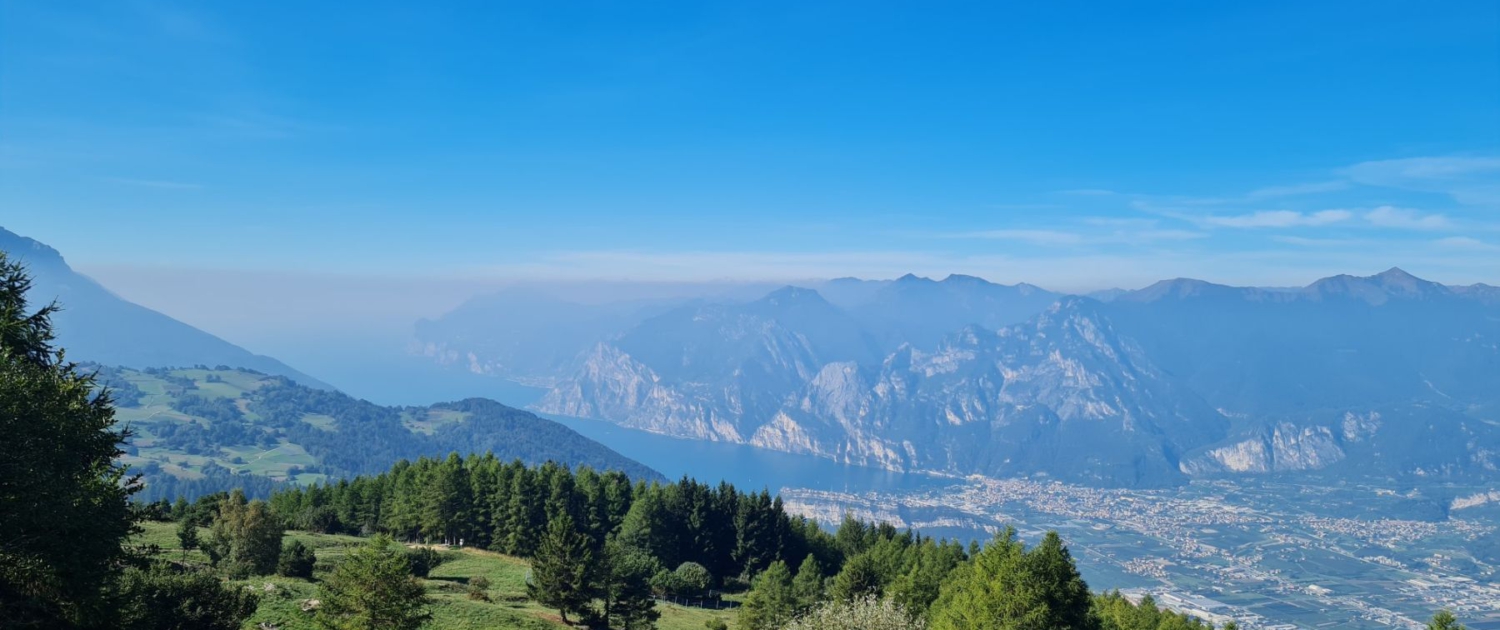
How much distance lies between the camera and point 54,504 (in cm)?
1906

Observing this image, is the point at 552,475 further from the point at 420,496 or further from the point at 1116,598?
the point at 1116,598

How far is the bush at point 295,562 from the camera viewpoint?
46094 millimetres

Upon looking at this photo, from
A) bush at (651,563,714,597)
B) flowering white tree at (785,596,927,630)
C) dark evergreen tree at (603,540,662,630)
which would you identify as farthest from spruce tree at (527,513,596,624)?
bush at (651,563,714,597)

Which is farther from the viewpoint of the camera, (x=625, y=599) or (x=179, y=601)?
(x=625, y=599)

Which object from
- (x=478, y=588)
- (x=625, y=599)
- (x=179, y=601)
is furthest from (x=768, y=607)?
(x=179, y=601)

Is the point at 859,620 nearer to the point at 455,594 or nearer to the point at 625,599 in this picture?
the point at 625,599

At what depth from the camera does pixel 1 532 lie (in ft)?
59.6

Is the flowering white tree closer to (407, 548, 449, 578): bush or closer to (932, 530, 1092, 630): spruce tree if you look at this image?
(932, 530, 1092, 630): spruce tree

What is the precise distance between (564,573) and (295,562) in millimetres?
16419

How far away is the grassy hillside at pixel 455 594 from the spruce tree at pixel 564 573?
3.93ft

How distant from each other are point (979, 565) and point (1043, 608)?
345 cm

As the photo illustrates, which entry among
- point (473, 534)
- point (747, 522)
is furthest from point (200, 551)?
point (747, 522)

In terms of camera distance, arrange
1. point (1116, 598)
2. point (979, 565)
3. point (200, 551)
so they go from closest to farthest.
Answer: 1. point (979, 565)
2. point (200, 551)
3. point (1116, 598)

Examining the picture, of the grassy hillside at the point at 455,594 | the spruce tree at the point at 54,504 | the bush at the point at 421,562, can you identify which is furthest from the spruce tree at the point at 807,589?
the spruce tree at the point at 54,504
